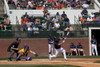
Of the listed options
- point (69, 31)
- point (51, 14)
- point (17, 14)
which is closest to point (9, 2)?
point (17, 14)

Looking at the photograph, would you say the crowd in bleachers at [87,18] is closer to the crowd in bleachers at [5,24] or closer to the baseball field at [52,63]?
the crowd in bleachers at [5,24]

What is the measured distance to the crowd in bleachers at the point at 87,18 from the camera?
97.3 ft

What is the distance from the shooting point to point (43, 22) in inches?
1144

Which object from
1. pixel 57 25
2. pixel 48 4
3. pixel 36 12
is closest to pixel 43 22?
pixel 57 25

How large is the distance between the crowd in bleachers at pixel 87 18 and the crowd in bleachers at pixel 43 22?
4.67 feet

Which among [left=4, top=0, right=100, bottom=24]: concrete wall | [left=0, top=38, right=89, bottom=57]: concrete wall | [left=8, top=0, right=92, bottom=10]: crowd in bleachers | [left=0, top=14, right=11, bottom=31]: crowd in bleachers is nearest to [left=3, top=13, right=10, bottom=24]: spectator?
[left=0, top=14, right=11, bottom=31]: crowd in bleachers

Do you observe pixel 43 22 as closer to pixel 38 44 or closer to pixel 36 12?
pixel 38 44

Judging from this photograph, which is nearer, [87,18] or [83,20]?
[83,20]

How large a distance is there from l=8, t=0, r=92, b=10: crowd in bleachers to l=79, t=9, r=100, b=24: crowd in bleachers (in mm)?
1857

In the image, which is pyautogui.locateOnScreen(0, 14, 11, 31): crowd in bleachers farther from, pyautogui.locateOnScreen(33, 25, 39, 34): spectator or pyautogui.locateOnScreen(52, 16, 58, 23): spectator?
pyautogui.locateOnScreen(52, 16, 58, 23): spectator

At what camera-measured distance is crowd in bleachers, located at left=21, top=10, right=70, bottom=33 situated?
28.6 m

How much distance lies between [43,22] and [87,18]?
384cm

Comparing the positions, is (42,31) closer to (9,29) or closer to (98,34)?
(9,29)

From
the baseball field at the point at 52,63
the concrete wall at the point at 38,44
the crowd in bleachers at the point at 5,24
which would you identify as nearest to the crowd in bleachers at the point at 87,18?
the concrete wall at the point at 38,44
